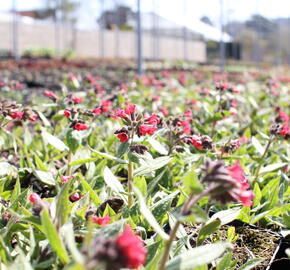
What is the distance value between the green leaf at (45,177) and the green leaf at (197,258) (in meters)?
1.26

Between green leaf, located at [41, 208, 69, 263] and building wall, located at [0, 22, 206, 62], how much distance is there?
25528 millimetres

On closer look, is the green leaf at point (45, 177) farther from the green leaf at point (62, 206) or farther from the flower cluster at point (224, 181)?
the flower cluster at point (224, 181)

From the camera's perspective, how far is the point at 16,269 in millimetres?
1211

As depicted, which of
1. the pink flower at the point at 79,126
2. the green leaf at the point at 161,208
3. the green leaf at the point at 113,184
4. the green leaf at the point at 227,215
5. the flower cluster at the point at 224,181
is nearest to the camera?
the flower cluster at the point at 224,181

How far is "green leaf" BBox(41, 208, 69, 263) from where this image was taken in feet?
4.06

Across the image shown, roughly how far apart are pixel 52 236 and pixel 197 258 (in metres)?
0.39

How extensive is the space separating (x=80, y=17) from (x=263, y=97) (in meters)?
31.8

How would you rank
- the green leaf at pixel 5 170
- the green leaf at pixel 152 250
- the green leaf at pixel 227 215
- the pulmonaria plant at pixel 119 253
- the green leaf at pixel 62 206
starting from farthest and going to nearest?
the green leaf at pixel 5 170, the green leaf at pixel 227 215, the green leaf at pixel 152 250, the green leaf at pixel 62 206, the pulmonaria plant at pixel 119 253

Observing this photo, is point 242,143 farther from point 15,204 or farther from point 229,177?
point 229,177

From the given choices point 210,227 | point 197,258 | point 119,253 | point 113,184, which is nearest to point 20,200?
point 113,184

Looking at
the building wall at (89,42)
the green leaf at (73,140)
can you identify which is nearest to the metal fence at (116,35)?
the building wall at (89,42)

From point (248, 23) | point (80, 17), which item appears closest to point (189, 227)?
point (80, 17)

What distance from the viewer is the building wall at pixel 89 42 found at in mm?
30750

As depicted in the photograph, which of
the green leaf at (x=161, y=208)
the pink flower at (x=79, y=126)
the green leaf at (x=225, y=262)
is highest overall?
the pink flower at (x=79, y=126)
